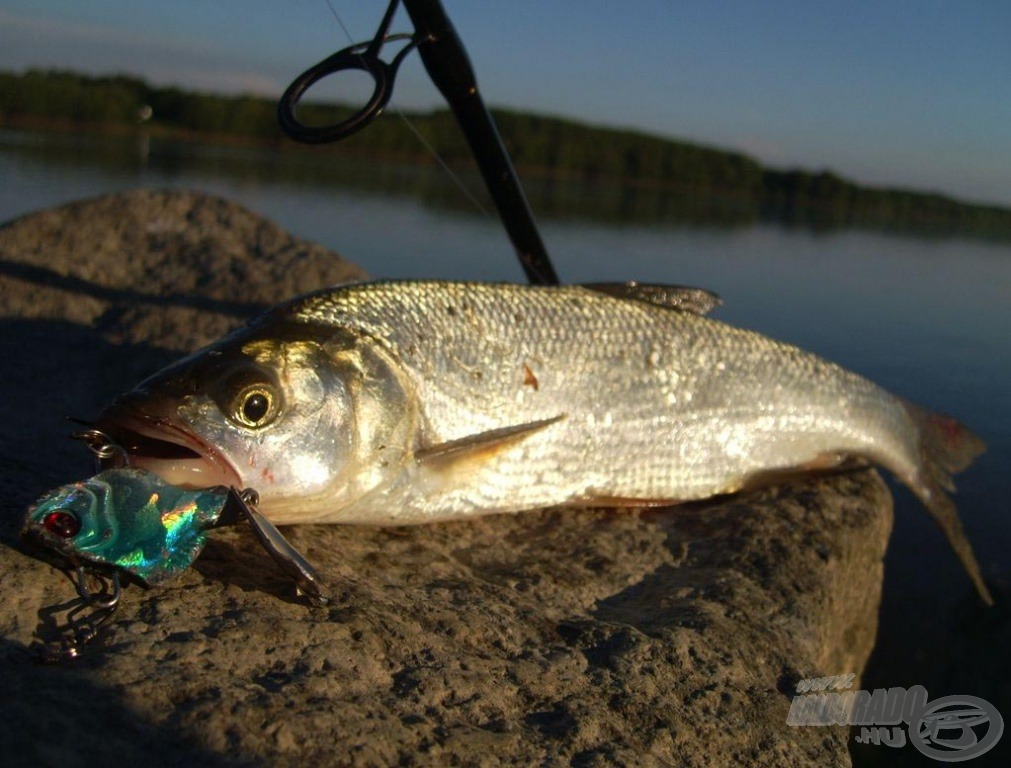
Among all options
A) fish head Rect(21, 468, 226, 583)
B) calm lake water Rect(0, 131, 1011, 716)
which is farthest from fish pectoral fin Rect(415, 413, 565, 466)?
calm lake water Rect(0, 131, 1011, 716)

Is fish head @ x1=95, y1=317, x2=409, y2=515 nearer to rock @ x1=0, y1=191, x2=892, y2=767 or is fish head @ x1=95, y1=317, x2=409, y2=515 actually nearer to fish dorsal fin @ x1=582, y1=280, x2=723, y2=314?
rock @ x1=0, y1=191, x2=892, y2=767

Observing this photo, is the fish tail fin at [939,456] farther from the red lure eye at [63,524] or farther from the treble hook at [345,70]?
the red lure eye at [63,524]

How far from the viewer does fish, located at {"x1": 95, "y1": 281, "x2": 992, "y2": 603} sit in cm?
242

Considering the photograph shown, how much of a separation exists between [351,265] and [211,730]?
4.49m

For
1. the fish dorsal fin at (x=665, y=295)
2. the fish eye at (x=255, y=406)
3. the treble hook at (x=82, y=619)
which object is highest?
the fish dorsal fin at (x=665, y=295)

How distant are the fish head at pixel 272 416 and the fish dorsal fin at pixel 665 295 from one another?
113 centimetres

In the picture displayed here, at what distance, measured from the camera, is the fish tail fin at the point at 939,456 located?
407 centimetres

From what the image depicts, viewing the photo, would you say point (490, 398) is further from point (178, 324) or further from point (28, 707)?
point (178, 324)

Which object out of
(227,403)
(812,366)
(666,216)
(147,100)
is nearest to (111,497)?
(227,403)

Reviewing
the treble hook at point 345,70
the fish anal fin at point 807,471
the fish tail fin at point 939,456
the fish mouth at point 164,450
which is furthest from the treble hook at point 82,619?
the fish tail fin at point 939,456

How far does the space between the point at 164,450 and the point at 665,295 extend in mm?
2133

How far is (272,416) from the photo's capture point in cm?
245

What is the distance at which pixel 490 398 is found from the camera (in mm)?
3078

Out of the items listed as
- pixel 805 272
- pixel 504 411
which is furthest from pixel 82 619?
pixel 805 272
